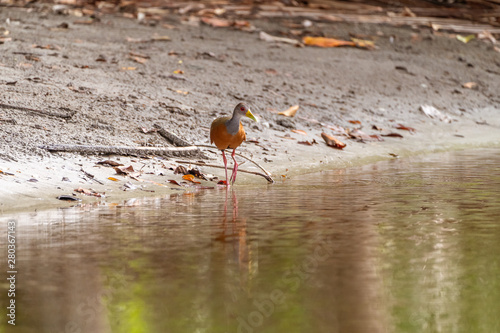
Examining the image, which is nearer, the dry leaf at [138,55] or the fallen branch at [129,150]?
the fallen branch at [129,150]

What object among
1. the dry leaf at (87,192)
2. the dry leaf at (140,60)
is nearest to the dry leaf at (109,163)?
the dry leaf at (87,192)

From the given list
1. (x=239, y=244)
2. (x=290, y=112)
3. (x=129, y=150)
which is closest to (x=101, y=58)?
(x=290, y=112)

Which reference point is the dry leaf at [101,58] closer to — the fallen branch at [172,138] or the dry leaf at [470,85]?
the fallen branch at [172,138]

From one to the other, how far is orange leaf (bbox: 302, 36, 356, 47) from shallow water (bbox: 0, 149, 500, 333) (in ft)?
27.9

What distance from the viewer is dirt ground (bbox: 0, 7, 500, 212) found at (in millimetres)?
7676

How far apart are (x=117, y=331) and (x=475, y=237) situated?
8.04ft

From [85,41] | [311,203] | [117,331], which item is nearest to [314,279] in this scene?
[117,331]

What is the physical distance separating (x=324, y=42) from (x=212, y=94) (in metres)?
4.65

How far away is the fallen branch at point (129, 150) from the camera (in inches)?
298

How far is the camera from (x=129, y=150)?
312 inches

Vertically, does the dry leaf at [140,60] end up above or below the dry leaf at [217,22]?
below

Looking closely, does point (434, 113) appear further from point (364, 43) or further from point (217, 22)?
point (217, 22)

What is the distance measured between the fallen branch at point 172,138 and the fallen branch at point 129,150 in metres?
0.19

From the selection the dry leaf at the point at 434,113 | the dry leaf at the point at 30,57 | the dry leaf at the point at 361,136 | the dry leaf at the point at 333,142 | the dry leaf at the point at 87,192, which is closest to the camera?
the dry leaf at the point at 87,192
